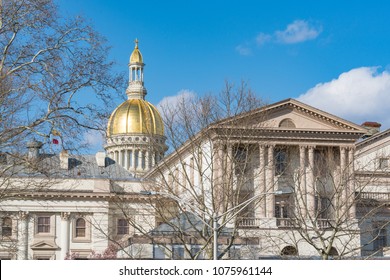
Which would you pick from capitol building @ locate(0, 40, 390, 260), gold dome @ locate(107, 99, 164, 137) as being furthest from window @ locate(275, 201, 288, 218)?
gold dome @ locate(107, 99, 164, 137)

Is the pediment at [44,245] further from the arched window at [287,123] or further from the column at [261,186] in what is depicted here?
the arched window at [287,123]

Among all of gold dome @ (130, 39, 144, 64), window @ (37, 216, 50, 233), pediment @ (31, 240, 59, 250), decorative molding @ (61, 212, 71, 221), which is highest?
gold dome @ (130, 39, 144, 64)

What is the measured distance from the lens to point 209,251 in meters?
45.2

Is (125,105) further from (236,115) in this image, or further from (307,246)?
(236,115)

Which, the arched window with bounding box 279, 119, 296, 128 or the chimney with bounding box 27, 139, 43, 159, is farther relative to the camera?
the arched window with bounding box 279, 119, 296, 128

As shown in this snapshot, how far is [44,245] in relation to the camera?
3258 inches

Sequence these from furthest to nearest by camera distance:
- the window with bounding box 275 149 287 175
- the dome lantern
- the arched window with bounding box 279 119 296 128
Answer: the dome lantern, the arched window with bounding box 279 119 296 128, the window with bounding box 275 149 287 175

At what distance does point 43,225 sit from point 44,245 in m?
2.03

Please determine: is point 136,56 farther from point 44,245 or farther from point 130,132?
point 44,245

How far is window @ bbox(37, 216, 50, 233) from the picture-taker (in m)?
83.6

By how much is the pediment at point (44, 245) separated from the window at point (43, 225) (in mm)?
1302

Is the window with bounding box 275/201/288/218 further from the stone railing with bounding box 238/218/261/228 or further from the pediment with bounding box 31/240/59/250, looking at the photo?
the pediment with bounding box 31/240/59/250

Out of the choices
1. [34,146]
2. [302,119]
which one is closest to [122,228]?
[302,119]

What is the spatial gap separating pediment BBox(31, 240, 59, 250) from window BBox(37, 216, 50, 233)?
130 cm
